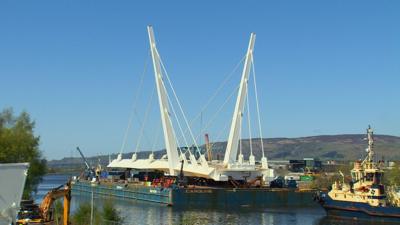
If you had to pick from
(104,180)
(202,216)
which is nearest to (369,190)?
(202,216)

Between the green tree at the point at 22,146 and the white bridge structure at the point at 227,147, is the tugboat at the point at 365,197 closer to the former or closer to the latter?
the white bridge structure at the point at 227,147

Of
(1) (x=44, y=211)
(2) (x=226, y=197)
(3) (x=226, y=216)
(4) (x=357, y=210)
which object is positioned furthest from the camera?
(2) (x=226, y=197)

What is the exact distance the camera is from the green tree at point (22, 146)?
38219 millimetres

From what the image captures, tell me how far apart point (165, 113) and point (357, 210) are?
2797 cm

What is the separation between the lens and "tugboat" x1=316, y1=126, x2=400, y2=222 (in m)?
47.5

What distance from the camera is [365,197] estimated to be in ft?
163

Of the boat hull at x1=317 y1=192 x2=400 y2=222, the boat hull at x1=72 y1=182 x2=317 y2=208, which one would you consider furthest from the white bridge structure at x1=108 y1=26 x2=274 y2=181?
the boat hull at x1=317 y1=192 x2=400 y2=222

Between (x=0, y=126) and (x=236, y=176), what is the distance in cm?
3316

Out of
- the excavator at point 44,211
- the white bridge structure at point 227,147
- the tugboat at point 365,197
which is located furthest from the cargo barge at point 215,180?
the excavator at point 44,211

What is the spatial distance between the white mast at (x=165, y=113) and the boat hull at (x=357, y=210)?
829 inches

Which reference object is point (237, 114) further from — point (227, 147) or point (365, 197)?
point (365, 197)

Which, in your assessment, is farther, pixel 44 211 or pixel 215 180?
pixel 215 180

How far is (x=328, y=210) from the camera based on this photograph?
53.2 meters

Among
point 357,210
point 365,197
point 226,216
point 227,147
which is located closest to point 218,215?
point 226,216
